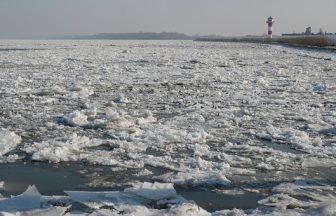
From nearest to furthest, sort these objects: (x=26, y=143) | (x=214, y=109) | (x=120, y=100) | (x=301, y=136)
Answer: (x=26, y=143) < (x=301, y=136) < (x=214, y=109) < (x=120, y=100)

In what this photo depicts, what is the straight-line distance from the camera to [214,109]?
8031 mm

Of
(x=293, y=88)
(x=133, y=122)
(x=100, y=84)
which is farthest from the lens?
(x=100, y=84)

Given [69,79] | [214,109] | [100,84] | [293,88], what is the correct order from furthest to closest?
[69,79] < [100,84] < [293,88] < [214,109]

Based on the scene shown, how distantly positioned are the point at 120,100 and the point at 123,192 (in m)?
5.35

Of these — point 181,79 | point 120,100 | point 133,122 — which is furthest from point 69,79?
point 133,122

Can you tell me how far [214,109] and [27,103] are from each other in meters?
3.21

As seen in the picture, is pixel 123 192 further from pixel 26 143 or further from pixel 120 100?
pixel 120 100

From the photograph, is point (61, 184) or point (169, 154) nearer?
point (61, 184)

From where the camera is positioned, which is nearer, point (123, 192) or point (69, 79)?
point (123, 192)

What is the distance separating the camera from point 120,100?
895 centimetres

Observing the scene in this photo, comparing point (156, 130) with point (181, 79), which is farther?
point (181, 79)

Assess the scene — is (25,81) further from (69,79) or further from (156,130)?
(156,130)

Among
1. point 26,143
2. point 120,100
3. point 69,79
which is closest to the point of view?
point 26,143

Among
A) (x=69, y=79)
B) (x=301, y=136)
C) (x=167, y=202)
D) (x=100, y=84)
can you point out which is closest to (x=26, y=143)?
(x=167, y=202)
